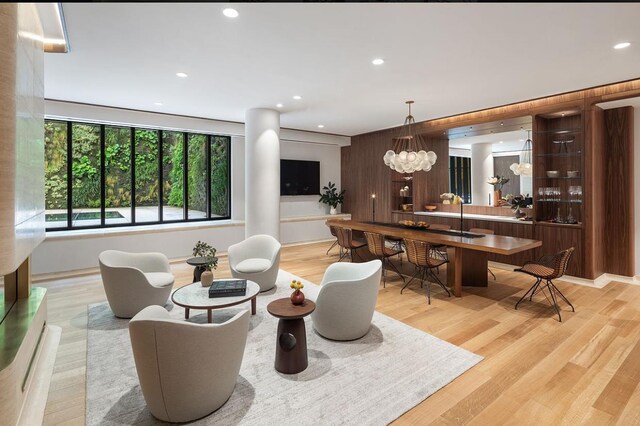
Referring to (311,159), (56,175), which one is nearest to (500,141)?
(311,159)

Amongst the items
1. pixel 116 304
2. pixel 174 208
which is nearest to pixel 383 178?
pixel 174 208

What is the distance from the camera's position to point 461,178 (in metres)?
8.68

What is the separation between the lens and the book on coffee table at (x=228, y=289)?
11.2 ft

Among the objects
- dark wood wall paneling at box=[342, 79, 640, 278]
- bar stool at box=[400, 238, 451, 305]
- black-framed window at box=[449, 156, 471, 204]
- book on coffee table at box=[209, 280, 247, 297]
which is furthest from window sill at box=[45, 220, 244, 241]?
dark wood wall paneling at box=[342, 79, 640, 278]

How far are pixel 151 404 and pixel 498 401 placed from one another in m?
2.32

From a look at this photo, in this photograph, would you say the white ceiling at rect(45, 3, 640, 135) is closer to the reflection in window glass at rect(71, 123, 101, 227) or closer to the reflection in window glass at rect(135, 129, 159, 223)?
the reflection in window glass at rect(71, 123, 101, 227)

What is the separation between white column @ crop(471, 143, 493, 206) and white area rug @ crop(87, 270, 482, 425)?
571 cm

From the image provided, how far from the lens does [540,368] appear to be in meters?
2.82

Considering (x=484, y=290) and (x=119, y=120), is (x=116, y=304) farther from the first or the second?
(x=484, y=290)

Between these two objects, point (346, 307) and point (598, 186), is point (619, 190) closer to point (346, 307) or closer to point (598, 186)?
point (598, 186)

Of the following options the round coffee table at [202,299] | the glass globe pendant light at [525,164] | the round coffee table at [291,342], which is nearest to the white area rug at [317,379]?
the round coffee table at [291,342]

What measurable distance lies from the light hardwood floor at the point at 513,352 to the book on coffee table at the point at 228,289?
46.6 inches

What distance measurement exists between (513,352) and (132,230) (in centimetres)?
601

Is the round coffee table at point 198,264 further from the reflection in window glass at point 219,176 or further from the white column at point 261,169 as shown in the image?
the reflection in window glass at point 219,176
